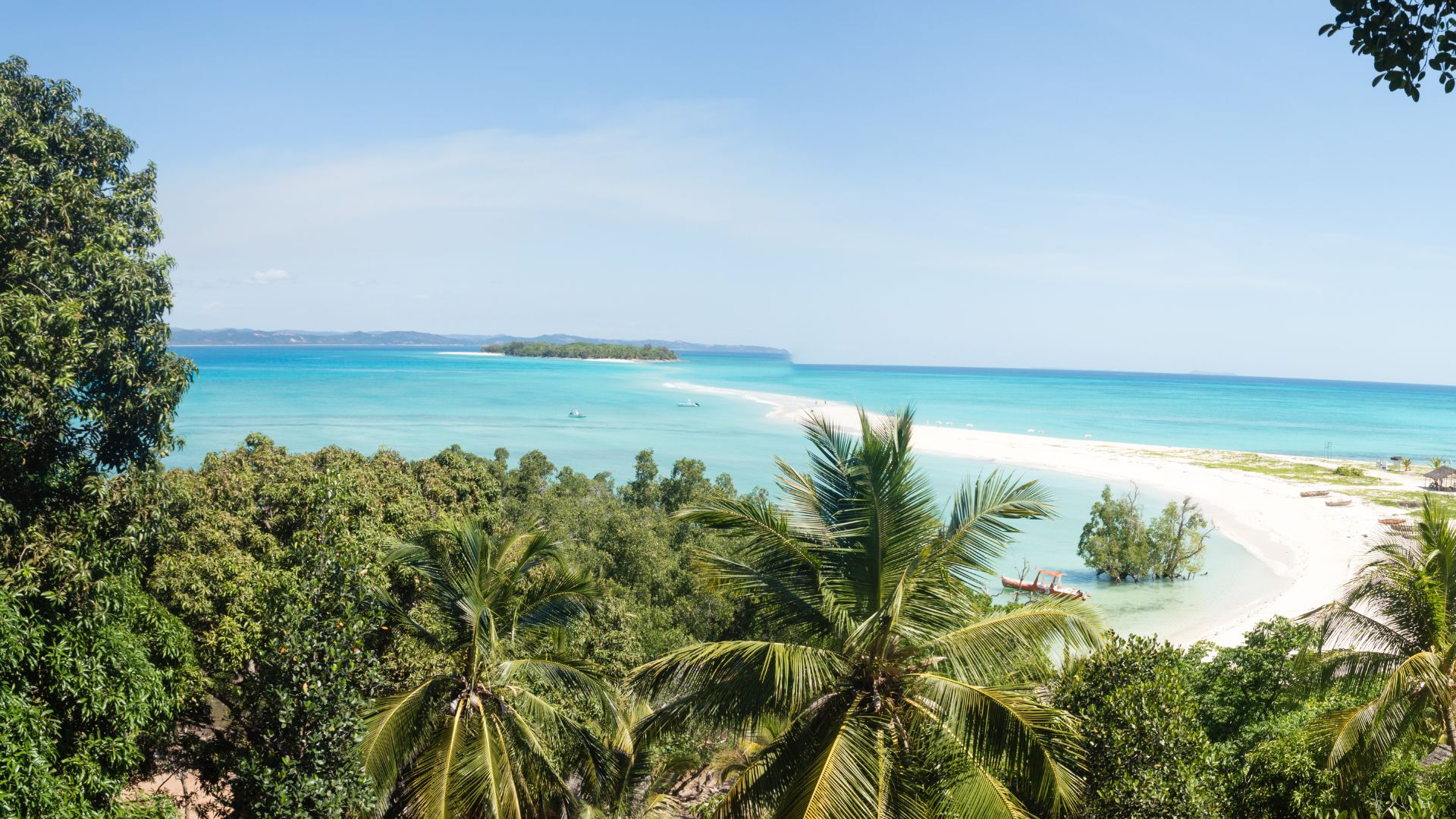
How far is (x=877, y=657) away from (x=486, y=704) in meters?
3.88

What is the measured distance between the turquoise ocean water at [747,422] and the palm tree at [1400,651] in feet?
36.1

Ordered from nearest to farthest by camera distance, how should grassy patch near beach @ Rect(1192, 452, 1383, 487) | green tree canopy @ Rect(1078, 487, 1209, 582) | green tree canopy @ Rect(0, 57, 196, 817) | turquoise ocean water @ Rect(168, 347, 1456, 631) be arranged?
green tree canopy @ Rect(0, 57, 196, 817)
green tree canopy @ Rect(1078, 487, 1209, 582)
turquoise ocean water @ Rect(168, 347, 1456, 631)
grassy patch near beach @ Rect(1192, 452, 1383, 487)

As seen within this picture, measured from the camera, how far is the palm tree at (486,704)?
7520 mm

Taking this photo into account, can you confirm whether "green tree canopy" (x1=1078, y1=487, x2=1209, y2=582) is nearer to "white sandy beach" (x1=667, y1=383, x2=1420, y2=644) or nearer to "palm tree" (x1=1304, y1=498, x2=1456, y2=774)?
"white sandy beach" (x1=667, y1=383, x2=1420, y2=644)

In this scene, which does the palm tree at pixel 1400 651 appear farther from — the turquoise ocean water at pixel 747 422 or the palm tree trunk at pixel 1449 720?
the turquoise ocean water at pixel 747 422

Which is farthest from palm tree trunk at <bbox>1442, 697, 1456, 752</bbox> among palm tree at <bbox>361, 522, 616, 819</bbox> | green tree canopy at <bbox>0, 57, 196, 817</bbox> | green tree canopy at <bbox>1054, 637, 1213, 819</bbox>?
green tree canopy at <bbox>0, 57, 196, 817</bbox>

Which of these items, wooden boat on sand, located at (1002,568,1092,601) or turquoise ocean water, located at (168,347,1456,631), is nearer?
wooden boat on sand, located at (1002,568,1092,601)

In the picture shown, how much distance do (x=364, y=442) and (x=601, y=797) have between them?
151 ft

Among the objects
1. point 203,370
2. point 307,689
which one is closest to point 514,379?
point 203,370

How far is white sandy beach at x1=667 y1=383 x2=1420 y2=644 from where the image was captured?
2369 cm

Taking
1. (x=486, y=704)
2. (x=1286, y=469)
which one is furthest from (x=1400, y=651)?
(x=1286, y=469)

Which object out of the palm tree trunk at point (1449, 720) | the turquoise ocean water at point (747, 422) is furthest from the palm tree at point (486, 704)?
the turquoise ocean water at point (747, 422)

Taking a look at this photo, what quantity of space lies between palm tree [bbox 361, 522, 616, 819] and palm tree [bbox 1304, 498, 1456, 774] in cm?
717

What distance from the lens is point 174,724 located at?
8.85m
